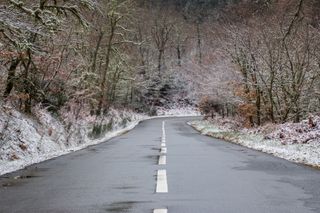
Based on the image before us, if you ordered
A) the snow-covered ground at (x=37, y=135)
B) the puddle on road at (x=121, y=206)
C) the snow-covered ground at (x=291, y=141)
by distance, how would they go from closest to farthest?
the puddle on road at (x=121, y=206) < the snow-covered ground at (x=291, y=141) < the snow-covered ground at (x=37, y=135)

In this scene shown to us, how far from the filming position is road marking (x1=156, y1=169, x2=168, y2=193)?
692 cm

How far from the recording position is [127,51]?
55.5 m

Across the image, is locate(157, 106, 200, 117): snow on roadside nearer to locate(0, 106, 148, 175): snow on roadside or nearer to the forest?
the forest

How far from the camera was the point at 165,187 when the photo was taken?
7.20 m

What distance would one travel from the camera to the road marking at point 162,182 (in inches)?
272

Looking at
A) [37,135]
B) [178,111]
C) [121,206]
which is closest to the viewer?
[121,206]

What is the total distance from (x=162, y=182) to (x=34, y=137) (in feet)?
33.9

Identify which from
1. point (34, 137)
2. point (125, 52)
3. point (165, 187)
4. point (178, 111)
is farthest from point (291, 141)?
point (178, 111)

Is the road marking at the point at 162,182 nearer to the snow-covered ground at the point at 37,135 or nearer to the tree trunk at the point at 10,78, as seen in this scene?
the snow-covered ground at the point at 37,135

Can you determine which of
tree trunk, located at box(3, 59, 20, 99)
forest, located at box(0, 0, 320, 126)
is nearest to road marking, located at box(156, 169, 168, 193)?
forest, located at box(0, 0, 320, 126)

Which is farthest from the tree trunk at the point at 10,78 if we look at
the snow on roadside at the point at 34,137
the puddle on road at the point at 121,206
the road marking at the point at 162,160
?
the puddle on road at the point at 121,206

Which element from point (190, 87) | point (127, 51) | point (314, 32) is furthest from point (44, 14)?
point (190, 87)

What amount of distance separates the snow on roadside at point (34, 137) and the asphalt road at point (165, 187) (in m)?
2.01

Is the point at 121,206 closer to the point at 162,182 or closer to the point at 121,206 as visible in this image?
the point at 121,206
